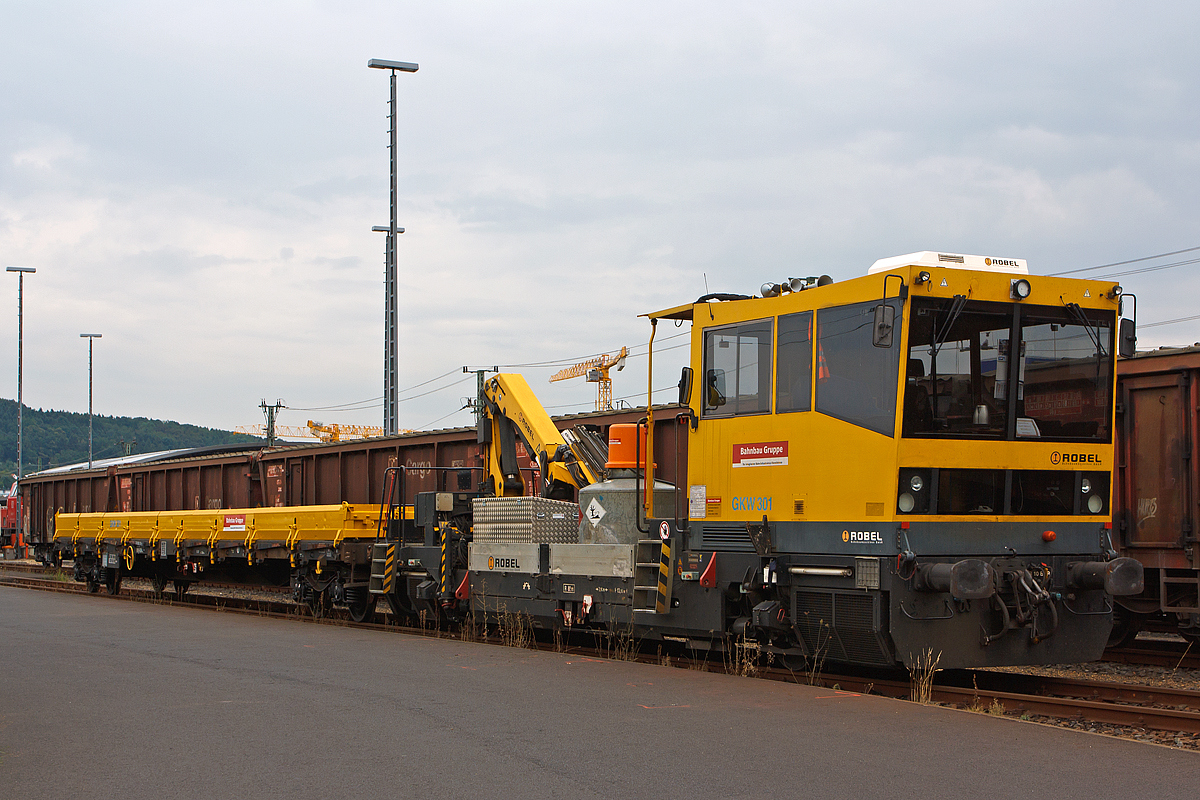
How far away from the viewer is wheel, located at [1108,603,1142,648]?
41.9 feet

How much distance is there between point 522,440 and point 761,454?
609 cm

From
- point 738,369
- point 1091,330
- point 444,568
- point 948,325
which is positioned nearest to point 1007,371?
point 948,325

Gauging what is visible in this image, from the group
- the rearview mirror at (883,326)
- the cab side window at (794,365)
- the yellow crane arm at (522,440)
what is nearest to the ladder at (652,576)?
the cab side window at (794,365)

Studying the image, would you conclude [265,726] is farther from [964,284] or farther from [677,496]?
[964,284]

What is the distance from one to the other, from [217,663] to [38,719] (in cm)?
310

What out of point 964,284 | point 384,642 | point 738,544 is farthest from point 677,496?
point 384,642

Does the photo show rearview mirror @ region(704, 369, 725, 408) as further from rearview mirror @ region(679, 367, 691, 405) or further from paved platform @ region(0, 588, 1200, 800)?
paved platform @ region(0, 588, 1200, 800)

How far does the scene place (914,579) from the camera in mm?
9281

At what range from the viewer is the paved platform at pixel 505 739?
21.1ft

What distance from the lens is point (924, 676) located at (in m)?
9.39

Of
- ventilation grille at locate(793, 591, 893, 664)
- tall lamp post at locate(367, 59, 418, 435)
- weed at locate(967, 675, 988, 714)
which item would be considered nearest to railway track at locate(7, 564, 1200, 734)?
weed at locate(967, 675, 988, 714)

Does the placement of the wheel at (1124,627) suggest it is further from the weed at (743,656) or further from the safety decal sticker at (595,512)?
the safety decal sticker at (595,512)

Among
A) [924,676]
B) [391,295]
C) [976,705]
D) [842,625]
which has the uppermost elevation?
[391,295]

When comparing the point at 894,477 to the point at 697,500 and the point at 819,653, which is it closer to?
the point at 819,653
